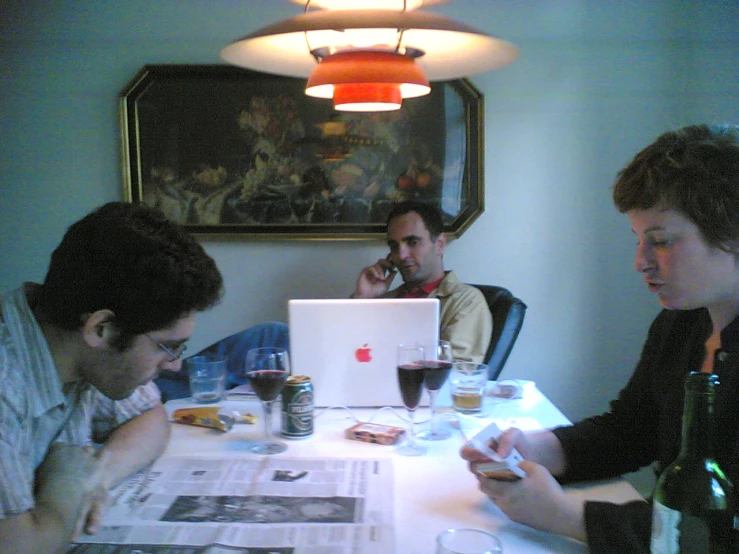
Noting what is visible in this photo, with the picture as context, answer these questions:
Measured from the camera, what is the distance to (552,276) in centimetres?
309

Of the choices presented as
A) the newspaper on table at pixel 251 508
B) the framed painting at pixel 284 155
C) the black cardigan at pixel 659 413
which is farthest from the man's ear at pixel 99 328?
the framed painting at pixel 284 155

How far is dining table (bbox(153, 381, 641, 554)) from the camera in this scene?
1.05 meters

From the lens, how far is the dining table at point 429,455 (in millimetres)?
1050

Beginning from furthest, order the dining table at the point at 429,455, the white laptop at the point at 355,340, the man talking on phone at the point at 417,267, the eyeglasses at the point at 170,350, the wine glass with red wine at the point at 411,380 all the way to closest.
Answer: the man talking on phone at the point at 417,267
the white laptop at the point at 355,340
the wine glass with red wine at the point at 411,380
the eyeglasses at the point at 170,350
the dining table at the point at 429,455

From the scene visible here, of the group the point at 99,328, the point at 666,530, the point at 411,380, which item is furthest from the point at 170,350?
the point at 666,530

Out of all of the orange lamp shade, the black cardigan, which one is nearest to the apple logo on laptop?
the black cardigan

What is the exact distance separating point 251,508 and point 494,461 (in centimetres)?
43

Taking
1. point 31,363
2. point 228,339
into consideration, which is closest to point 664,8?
point 228,339

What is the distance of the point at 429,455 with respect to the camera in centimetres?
139

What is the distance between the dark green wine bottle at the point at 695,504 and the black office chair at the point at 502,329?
153cm

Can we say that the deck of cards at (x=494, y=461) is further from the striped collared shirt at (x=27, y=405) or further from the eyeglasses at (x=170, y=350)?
the striped collared shirt at (x=27, y=405)

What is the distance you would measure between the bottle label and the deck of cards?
263 millimetres

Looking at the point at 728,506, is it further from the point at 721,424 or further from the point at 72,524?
the point at 72,524

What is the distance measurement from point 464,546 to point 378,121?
232 centimetres
